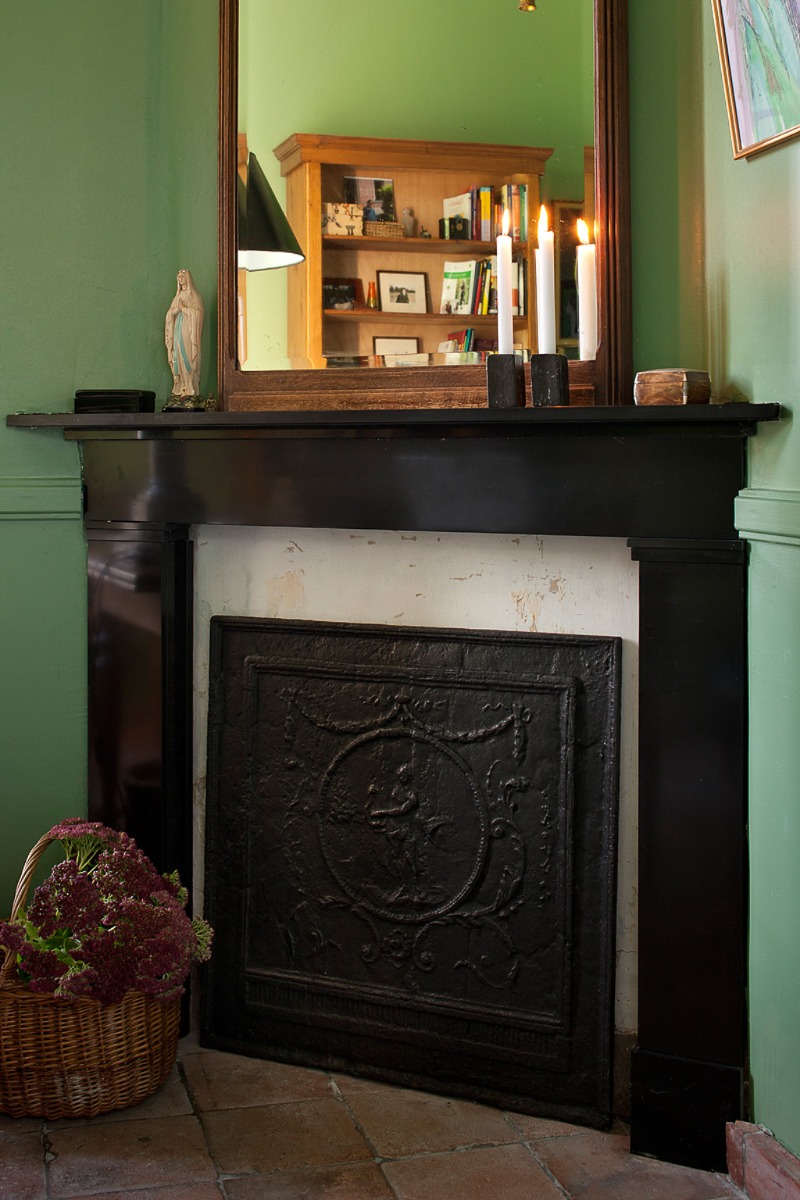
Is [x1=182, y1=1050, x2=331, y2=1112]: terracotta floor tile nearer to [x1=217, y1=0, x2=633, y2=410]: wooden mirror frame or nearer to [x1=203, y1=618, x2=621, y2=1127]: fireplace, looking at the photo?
[x1=203, y1=618, x2=621, y2=1127]: fireplace

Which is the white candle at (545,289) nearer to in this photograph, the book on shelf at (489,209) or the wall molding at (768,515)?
the book on shelf at (489,209)

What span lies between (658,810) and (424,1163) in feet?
2.53

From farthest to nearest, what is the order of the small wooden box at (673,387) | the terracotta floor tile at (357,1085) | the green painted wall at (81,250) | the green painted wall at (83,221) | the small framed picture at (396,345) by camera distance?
1. the green painted wall at (83,221)
2. the terracotta floor tile at (357,1085)
3. the small framed picture at (396,345)
4. the green painted wall at (81,250)
5. the small wooden box at (673,387)

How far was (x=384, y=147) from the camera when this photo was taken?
91.2 inches

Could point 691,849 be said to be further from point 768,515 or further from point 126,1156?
point 126,1156

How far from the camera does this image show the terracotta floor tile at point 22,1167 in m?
2.07

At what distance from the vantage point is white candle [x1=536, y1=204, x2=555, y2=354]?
208 cm

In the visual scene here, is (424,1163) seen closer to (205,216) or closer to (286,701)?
(286,701)

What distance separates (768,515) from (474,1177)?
4.17 ft

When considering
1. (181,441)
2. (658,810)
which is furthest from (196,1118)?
(181,441)

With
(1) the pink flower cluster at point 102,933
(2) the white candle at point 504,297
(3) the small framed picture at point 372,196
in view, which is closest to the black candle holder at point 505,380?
(2) the white candle at point 504,297

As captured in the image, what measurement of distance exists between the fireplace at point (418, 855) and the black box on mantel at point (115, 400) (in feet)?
1.60

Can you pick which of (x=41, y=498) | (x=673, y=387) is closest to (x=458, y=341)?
(x=673, y=387)

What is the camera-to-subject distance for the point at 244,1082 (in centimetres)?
247
